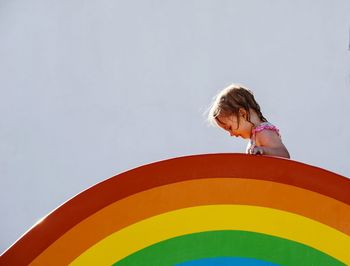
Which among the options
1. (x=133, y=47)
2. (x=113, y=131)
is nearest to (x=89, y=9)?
(x=133, y=47)

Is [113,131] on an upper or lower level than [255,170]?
upper

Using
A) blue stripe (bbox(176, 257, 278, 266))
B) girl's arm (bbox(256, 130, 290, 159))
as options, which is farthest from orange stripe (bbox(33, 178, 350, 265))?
girl's arm (bbox(256, 130, 290, 159))

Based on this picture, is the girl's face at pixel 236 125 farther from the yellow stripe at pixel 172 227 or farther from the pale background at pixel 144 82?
the pale background at pixel 144 82

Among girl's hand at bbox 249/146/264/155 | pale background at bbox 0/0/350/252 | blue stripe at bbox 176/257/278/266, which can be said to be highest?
pale background at bbox 0/0/350/252

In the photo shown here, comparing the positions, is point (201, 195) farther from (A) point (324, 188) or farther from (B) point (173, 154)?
(B) point (173, 154)

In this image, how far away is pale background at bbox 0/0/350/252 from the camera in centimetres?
431

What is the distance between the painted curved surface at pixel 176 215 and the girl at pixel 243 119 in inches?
13.8

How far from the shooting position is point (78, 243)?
1.86 meters

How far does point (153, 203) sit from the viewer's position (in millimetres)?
1859

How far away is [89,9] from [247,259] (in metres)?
2.81

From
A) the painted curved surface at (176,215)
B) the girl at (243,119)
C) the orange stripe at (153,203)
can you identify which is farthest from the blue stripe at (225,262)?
the girl at (243,119)

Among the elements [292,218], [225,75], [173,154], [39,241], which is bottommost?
[39,241]

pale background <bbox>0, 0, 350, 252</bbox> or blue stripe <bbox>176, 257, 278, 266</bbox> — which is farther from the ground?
pale background <bbox>0, 0, 350, 252</bbox>

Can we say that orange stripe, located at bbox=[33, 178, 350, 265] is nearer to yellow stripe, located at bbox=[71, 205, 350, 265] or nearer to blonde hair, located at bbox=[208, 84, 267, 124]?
yellow stripe, located at bbox=[71, 205, 350, 265]
